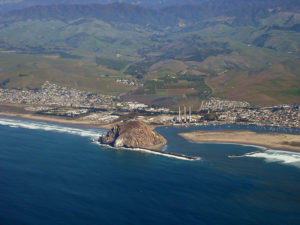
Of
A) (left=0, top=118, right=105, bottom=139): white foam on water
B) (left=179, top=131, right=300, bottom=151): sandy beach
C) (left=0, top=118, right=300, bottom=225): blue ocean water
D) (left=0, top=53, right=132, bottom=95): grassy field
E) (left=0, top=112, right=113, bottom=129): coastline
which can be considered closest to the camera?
(left=0, top=118, right=300, bottom=225): blue ocean water

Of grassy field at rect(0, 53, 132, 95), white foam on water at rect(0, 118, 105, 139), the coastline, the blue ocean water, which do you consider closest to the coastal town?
the coastline

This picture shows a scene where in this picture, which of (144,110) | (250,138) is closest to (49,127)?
(144,110)

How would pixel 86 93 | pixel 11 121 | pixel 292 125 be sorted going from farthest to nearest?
pixel 86 93 → pixel 11 121 → pixel 292 125

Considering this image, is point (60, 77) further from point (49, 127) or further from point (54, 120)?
point (49, 127)

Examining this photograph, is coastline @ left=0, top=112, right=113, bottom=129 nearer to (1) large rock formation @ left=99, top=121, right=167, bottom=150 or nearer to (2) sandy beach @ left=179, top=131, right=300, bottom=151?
(1) large rock formation @ left=99, top=121, right=167, bottom=150

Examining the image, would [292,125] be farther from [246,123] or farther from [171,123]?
[171,123]

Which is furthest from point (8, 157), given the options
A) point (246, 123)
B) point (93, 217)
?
point (246, 123)
